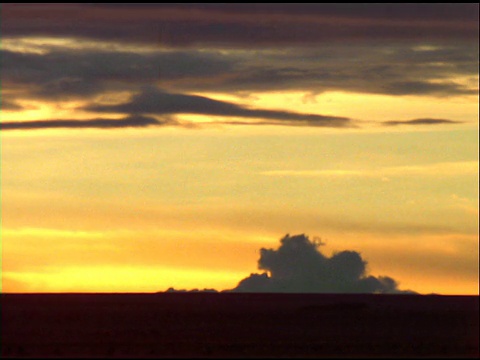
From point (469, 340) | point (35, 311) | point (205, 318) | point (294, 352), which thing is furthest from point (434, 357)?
point (35, 311)

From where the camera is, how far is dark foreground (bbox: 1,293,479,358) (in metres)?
56.5

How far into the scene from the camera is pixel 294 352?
5666 centimetres

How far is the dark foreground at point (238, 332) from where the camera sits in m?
56.5

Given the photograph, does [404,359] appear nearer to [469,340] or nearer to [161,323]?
[469,340]

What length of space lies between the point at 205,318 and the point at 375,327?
646 inches

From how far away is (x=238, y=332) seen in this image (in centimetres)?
7456

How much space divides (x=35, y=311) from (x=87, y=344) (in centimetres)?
3833

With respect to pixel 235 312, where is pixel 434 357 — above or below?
below

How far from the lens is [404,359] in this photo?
174ft

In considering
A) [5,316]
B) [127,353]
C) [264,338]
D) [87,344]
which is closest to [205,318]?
[5,316]

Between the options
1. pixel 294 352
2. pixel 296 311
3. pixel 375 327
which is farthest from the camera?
pixel 296 311

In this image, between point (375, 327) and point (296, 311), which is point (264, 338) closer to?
point (375, 327)

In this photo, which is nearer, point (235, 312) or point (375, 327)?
point (375, 327)

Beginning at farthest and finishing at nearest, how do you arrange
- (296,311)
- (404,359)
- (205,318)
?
(296,311) < (205,318) < (404,359)
